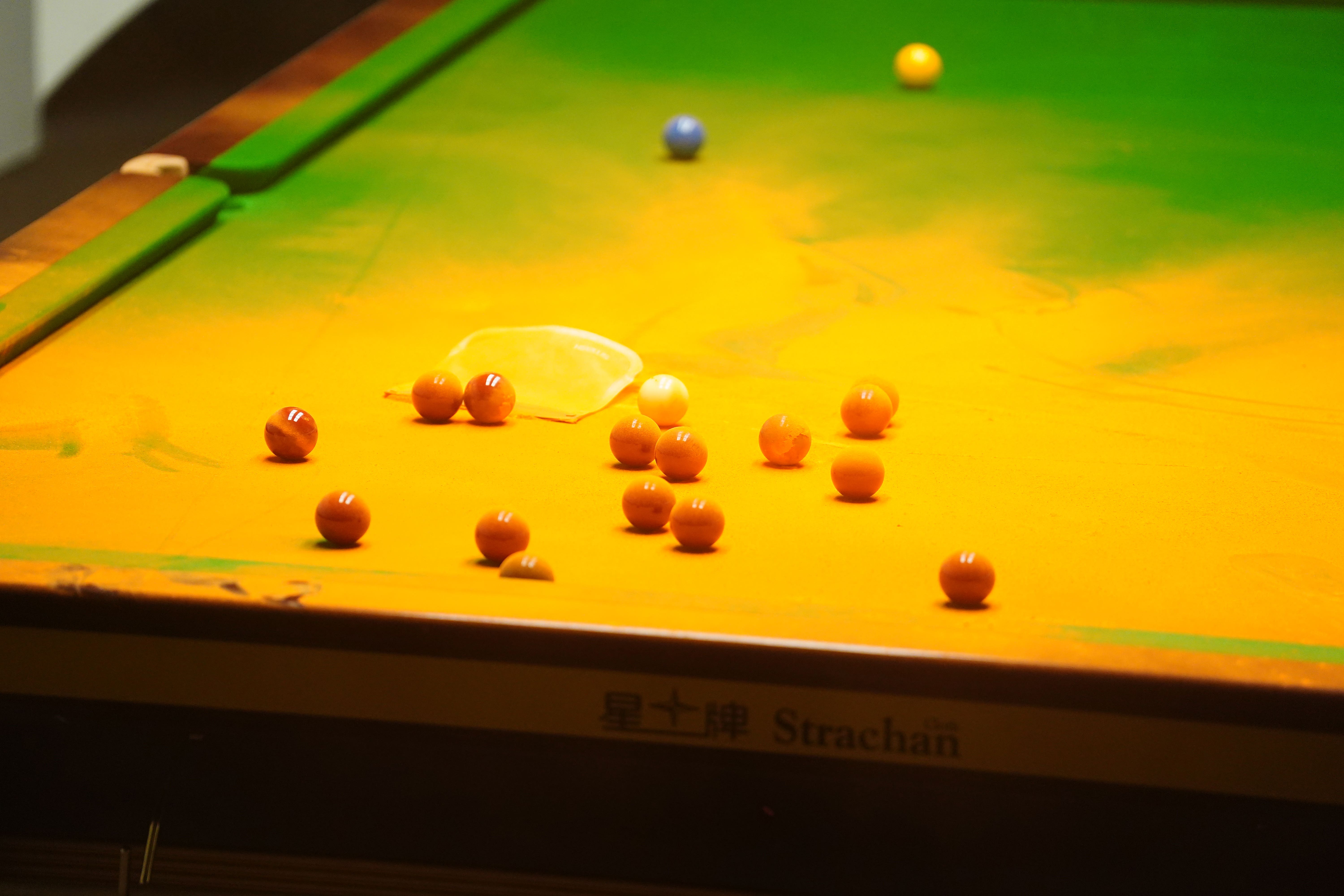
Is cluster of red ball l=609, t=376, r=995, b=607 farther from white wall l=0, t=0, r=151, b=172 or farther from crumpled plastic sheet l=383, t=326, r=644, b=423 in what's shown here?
white wall l=0, t=0, r=151, b=172

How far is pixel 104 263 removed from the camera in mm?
2473

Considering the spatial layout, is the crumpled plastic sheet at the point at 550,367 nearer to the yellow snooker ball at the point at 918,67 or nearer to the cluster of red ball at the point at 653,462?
the cluster of red ball at the point at 653,462

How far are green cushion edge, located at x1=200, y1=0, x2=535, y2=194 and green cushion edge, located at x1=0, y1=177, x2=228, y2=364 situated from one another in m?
0.11

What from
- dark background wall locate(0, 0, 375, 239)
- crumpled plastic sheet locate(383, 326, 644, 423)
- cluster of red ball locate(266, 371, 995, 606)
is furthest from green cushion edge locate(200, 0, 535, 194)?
dark background wall locate(0, 0, 375, 239)

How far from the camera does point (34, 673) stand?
141 cm

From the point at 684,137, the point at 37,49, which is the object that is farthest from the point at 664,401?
the point at 37,49

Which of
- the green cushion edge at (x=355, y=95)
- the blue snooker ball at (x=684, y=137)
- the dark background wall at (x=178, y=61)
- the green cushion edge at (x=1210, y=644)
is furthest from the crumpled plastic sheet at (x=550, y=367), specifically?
the dark background wall at (x=178, y=61)

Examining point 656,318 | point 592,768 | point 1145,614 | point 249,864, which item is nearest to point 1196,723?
point 1145,614

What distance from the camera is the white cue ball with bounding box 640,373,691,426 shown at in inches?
78.6

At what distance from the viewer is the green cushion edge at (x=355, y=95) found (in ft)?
9.97

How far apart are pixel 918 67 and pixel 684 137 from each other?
923mm

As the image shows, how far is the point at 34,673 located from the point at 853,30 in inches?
140

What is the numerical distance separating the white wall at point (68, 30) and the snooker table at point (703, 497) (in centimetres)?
360

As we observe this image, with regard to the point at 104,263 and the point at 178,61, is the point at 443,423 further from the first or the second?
the point at 178,61
